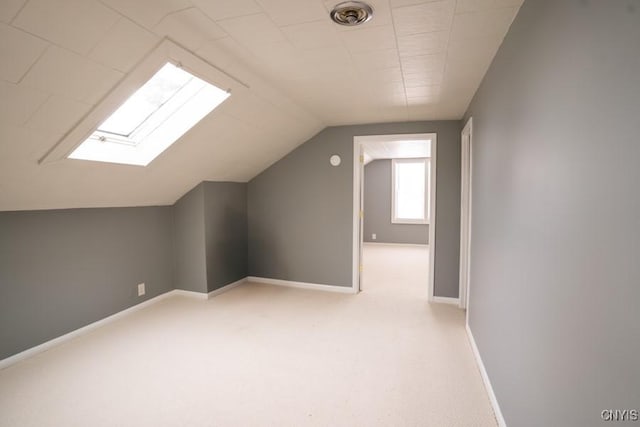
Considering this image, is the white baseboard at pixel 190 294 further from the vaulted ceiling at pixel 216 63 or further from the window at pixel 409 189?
the window at pixel 409 189

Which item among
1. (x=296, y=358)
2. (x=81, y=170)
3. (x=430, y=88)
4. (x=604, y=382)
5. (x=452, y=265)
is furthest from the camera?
(x=452, y=265)

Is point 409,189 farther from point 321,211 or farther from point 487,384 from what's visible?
point 487,384

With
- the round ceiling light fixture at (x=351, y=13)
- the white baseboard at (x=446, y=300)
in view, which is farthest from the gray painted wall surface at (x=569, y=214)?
the white baseboard at (x=446, y=300)

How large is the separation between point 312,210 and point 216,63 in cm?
246

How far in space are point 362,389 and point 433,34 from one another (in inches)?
87.4

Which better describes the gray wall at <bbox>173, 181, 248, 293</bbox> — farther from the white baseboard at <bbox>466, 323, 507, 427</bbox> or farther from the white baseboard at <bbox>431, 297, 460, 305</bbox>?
the white baseboard at <bbox>466, 323, 507, 427</bbox>

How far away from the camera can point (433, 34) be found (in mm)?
1901

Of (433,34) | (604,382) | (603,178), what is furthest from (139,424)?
(433,34)

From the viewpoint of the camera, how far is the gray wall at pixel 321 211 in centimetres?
386

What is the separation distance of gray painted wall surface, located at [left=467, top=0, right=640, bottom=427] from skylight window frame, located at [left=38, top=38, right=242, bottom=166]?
1.79 metres

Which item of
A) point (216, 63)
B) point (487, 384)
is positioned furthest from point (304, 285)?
point (216, 63)

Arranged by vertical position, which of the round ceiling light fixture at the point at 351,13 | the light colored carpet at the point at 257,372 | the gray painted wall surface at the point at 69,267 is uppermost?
the round ceiling light fixture at the point at 351,13

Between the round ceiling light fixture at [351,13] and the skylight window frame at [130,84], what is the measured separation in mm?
897

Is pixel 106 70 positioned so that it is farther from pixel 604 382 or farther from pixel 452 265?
pixel 452 265
